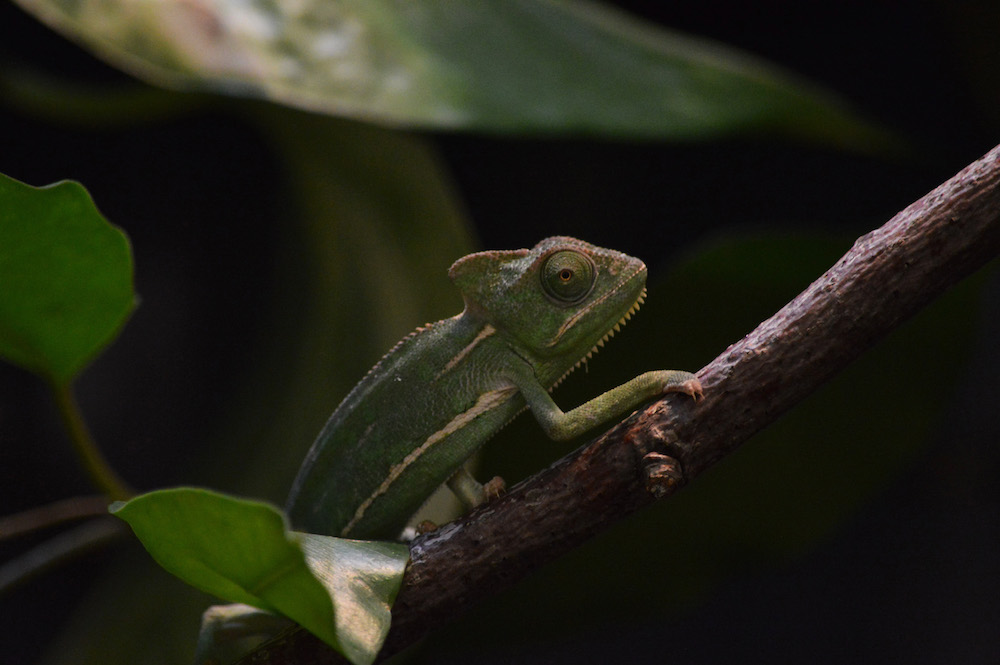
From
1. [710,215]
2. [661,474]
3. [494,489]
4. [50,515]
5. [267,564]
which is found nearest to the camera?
[267,564]

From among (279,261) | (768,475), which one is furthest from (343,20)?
(768,475)

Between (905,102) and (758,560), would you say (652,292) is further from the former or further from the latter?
(905,102)

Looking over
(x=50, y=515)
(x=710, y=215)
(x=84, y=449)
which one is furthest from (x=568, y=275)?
(x=710, y=215)

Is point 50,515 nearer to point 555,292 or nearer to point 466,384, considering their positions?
point 466,384

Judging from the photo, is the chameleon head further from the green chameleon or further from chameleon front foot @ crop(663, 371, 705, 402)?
chameleon front foot @ crop(663, 371, 705, 402)

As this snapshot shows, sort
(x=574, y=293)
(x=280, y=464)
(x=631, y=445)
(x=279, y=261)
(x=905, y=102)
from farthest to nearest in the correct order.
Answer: (x=905, y=102) → (x=279, y=261) → (x=280, y=464) → (x=574, y=293) → (x=631, y=445)
